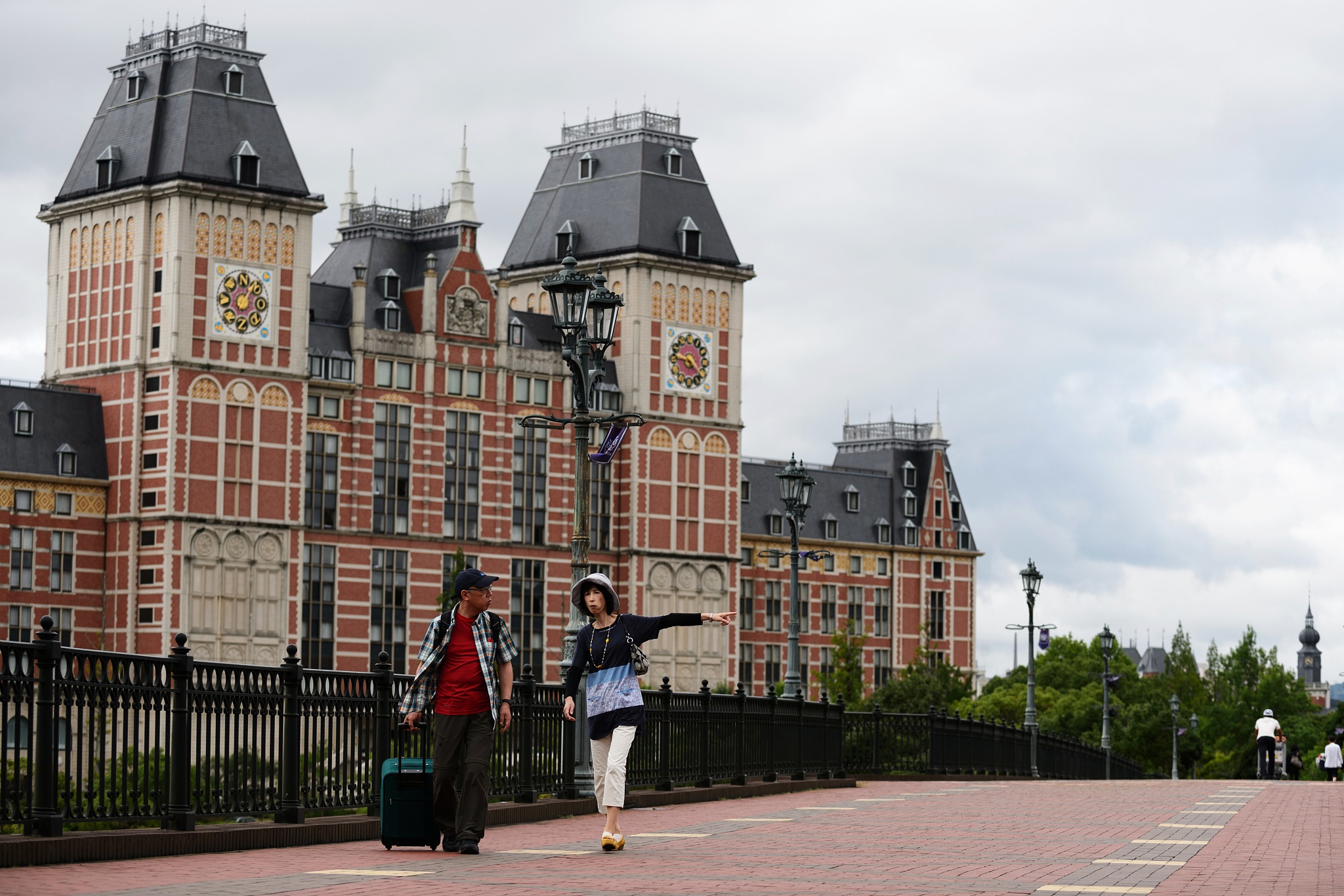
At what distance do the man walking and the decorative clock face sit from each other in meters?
57.4

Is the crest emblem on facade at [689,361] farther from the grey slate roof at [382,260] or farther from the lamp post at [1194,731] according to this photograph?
the lamp post at [1194,731]

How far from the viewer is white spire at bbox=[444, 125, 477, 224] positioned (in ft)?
268

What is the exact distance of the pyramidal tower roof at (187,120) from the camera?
7144cm

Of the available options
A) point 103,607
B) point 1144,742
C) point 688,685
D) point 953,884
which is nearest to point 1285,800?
point 953,884

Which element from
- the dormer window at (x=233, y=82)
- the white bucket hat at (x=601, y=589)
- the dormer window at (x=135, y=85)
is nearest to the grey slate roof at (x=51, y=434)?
the dormer window at (x=135, y=85)

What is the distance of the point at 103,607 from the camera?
7044 centimetres

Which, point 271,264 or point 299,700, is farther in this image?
point 271,264

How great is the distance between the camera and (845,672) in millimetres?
90062

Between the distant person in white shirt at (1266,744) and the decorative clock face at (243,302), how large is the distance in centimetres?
3824

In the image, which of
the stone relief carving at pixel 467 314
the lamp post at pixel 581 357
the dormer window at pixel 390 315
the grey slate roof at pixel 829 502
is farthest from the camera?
the grey slate roof at pixel 829 502

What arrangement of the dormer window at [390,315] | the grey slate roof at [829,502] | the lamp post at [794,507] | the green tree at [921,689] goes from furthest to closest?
the grey slate roof at [829,502]
the green tree at [921,689]
the dormer window at [390,315]
the lamp post at [794,507]

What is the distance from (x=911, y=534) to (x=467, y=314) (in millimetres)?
37293

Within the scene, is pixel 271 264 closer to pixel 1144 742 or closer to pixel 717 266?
pixel 717 266

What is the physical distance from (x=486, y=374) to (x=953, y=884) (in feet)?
222
